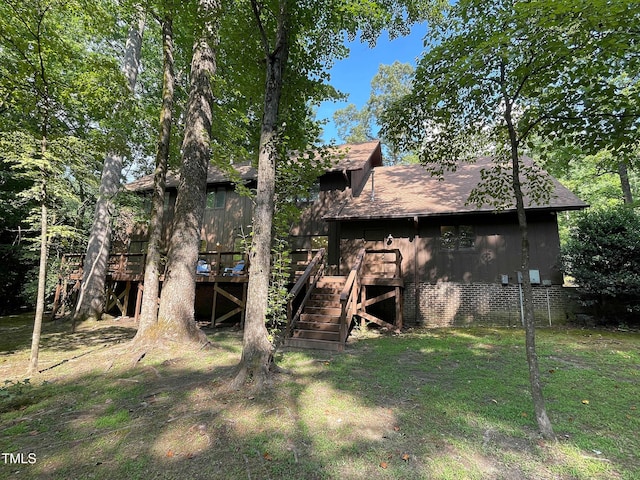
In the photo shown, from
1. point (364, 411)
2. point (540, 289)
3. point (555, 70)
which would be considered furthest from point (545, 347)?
point (555, 70)

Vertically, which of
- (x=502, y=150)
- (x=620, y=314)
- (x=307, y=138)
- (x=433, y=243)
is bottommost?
(x=620, y=314)

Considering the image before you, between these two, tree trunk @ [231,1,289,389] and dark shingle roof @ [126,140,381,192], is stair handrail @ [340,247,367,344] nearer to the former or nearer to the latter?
tree trunk @ [231,1,289,389]

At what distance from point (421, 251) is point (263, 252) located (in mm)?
8273

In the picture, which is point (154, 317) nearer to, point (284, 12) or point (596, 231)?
point (284, 12)

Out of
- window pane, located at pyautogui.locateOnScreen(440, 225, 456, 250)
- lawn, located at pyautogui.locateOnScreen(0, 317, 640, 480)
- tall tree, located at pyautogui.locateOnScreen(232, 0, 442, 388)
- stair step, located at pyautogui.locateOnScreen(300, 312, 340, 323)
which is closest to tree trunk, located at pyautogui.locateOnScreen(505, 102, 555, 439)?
lawn, located at pyautogui.locateOnScreen(0, 317, 640, 480)

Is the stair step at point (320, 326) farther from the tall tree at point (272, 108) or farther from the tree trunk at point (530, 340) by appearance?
the tree trunk at point (530, 340)

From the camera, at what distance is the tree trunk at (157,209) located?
756cm

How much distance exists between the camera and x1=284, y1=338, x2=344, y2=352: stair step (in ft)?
24.7

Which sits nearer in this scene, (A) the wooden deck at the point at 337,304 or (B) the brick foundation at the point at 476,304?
(A) the wooden deck at the point at 337,304

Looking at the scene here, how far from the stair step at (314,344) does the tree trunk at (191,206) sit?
203cm

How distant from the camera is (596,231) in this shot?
9.80m

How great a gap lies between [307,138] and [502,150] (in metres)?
3.70

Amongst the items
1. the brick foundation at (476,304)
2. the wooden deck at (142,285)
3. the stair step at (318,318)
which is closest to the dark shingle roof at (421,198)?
the brick foundation at (476,304)

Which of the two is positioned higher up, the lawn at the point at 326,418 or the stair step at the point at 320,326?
the stair step at the point at 320,326
